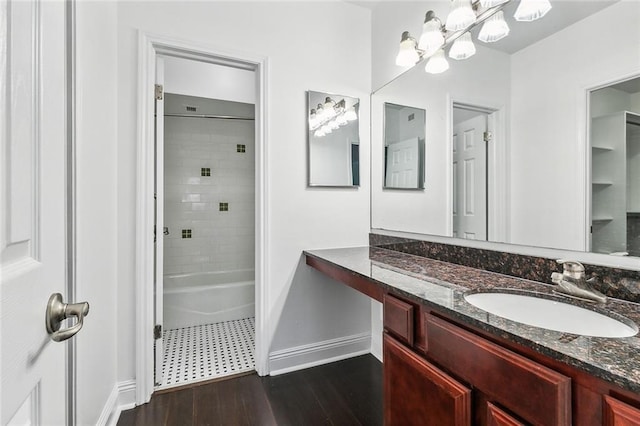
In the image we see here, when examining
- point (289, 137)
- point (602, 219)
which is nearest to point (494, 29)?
point (602, 219)

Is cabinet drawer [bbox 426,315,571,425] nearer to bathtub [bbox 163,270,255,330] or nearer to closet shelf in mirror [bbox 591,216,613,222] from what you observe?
A: closet shelf in mirror [bbox 591,216,613,222]

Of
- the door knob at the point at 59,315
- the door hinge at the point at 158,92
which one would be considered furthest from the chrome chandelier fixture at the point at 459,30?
the door knob at the point at 59,315

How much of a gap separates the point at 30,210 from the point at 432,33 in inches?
75.2

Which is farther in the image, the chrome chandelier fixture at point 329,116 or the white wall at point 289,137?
the chrome chandelier fixture at point 329,116

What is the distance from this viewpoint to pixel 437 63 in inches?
66.7

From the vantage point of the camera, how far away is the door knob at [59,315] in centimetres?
51

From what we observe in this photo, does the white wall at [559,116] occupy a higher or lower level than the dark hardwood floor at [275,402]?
higher

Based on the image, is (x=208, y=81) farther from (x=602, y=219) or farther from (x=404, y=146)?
(x=602, y=219)

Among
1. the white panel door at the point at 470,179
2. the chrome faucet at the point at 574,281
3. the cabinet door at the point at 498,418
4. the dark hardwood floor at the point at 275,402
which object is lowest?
the dark hardwood floor at the point at 275,402

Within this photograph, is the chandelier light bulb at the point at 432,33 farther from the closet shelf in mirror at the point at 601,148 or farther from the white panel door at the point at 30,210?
the white panel door at the point at 30,210

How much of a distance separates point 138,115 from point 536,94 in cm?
195

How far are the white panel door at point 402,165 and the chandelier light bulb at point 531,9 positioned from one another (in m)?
0.79

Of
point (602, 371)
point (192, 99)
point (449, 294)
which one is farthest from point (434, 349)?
point (192, 99)

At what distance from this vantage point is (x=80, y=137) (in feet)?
3.76
